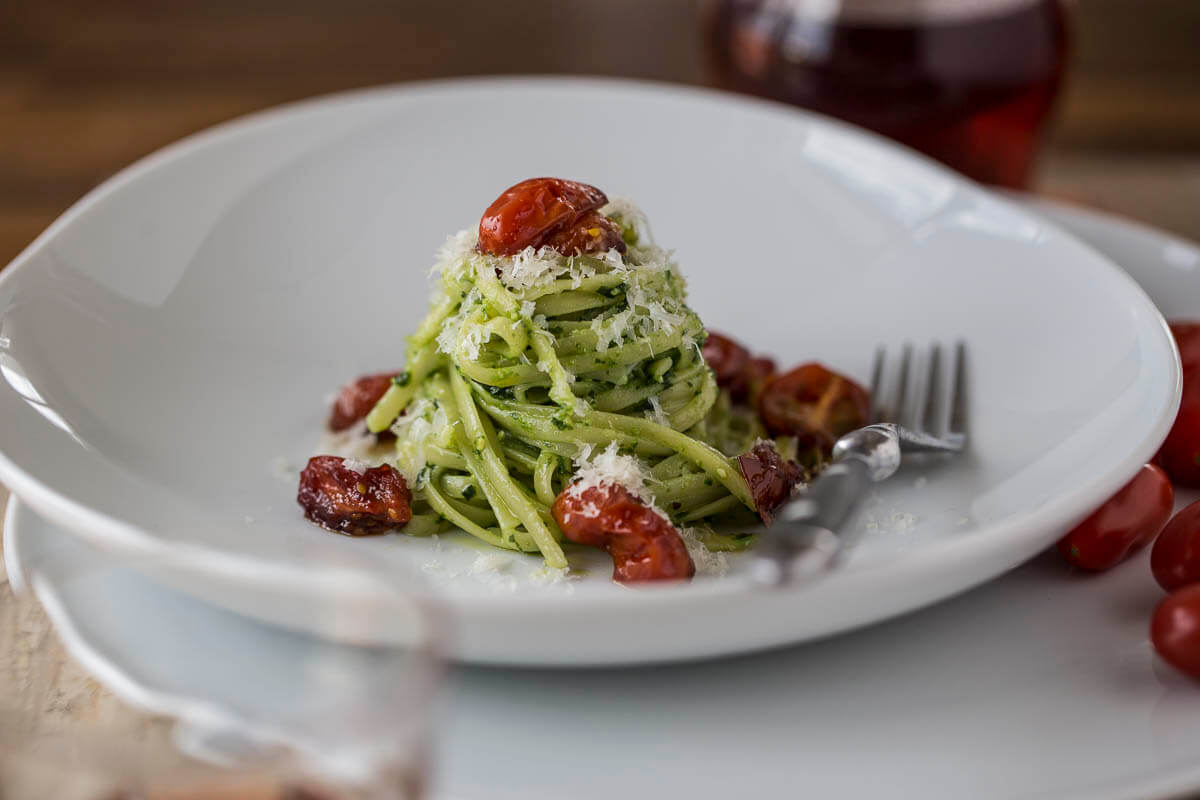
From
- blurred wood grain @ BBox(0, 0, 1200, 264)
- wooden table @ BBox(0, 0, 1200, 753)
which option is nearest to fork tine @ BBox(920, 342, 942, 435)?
wooden table @ BBox(0, 0, 1200, 753)

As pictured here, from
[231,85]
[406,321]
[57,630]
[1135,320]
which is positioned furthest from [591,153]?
[231,85]

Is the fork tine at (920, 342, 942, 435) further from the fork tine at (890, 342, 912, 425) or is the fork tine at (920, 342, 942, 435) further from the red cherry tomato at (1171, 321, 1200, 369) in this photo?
the red cherry tomato at (1171, 321, 1200, 369)

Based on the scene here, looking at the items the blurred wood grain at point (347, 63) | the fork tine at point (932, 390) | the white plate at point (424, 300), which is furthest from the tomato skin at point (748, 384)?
the blurred wood grain at point (347, 63)

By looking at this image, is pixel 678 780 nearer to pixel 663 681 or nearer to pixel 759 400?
pixel 663 681

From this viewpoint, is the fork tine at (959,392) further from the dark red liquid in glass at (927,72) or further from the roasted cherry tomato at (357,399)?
the dark red liquid in glass at (927,72)

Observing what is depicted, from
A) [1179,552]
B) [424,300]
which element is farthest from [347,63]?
[1179,552]

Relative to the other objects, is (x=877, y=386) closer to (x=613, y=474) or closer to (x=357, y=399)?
(x=613, y=474)
